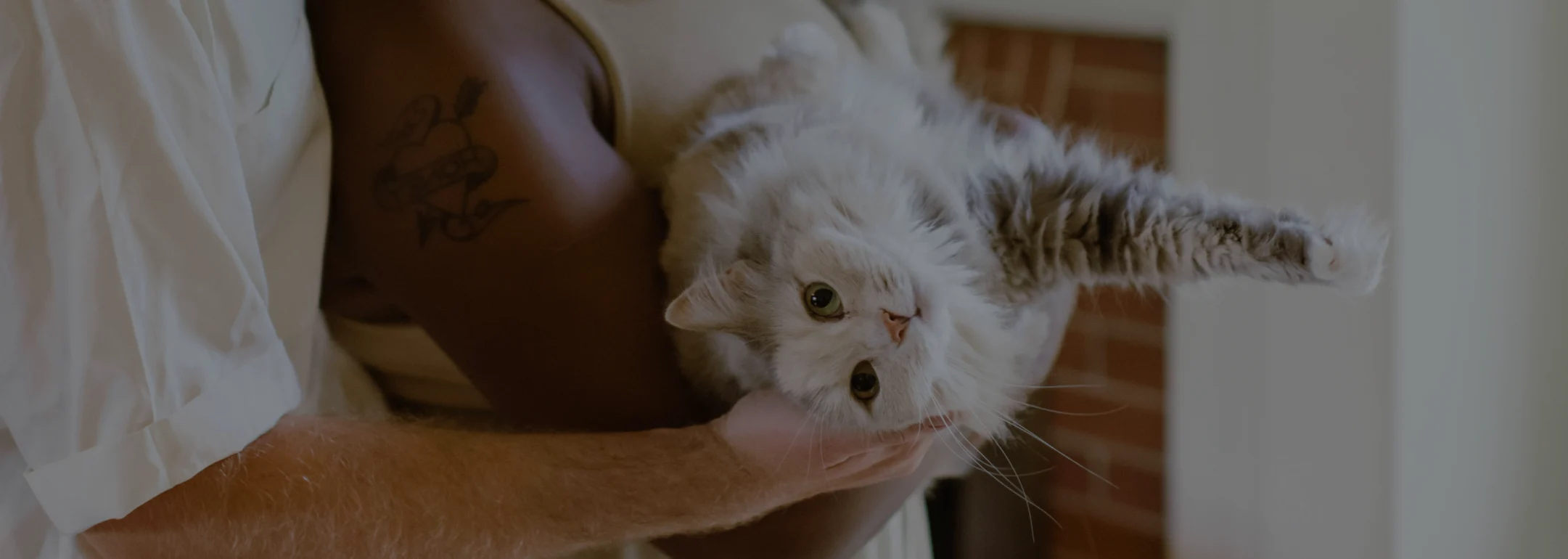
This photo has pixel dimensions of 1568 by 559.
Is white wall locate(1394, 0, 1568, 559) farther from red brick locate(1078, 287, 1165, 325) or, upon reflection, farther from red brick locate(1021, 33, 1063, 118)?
red brick locate(1021, 33, 1063, 118)

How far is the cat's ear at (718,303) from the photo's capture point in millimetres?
796

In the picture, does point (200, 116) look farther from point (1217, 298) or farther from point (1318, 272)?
point (1217, 298)

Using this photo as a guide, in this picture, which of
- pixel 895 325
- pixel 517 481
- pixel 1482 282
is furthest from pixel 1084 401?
pixel 517 481

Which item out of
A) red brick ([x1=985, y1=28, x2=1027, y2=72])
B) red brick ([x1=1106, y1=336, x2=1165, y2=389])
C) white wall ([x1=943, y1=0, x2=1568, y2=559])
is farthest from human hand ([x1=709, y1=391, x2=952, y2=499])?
red brick ([x1=985, y1=28, x2=1027, y2=72])

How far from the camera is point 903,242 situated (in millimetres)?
882

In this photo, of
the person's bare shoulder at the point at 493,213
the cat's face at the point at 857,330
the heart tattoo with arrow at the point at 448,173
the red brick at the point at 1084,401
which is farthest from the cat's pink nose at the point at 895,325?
the red brick at the point at 1084,401

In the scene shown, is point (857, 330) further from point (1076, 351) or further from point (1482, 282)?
point (1076, 351)

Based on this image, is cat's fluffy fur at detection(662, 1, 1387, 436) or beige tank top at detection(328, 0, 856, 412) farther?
beige tank top at detection(328, 0, 856, 412)

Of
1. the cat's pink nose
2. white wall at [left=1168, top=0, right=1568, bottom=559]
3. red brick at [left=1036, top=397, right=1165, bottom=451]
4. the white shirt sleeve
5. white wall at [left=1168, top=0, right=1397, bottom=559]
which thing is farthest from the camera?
red brick at [left=1036, top=397, right=1165, bottom=451]

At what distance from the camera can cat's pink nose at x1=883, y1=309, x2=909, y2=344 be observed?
0.79 m

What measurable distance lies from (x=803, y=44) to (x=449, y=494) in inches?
24.2

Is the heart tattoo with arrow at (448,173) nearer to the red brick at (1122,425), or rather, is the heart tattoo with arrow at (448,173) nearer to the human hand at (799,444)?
the human hand at (799,444)

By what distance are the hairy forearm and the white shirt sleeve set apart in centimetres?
6

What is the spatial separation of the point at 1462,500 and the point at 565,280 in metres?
1.17
